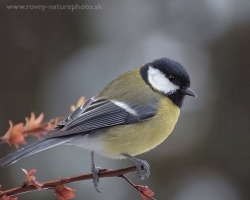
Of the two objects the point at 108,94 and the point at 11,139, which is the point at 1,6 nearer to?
the point at 108,94

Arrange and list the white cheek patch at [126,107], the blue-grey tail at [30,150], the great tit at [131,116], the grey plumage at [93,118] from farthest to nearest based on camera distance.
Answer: the white cheek patch at [126,107]
the great tit at [131,116]
the grey plumage at [93,118]
the blue-grey tail at [30,150]

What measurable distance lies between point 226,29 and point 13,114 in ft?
6.24

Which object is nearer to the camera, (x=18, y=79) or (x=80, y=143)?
(x=80, y=143)

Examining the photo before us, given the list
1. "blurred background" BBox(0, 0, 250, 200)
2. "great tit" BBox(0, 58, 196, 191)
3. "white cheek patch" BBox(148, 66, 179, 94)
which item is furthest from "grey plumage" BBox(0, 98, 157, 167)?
"blurred background" BBox(0, 0, 250, 200)

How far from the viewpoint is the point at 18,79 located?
3404 millimetres

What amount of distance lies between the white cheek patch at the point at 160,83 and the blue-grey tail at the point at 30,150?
58 cm

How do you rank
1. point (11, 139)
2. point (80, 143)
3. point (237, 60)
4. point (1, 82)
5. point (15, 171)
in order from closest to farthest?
point (11, 139) < point (80, 143) < point (15, 171) < point (1, 82) < point (237, 60)

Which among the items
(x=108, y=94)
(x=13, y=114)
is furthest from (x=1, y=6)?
(x=108, y=94)

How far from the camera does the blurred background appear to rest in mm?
3207

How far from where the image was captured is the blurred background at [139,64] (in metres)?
3.21

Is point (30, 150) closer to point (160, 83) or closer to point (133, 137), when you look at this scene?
point (133, 137)

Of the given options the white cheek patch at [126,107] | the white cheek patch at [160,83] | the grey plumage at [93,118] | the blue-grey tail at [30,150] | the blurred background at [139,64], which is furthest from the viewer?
the blurred background at [139,64]

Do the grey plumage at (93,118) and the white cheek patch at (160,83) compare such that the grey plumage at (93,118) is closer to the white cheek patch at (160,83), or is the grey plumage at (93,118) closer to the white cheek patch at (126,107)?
the white cheek patch at (126,107)

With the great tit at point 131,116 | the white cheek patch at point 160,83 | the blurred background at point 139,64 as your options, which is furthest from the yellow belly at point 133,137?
the blurred background at point 139,64
